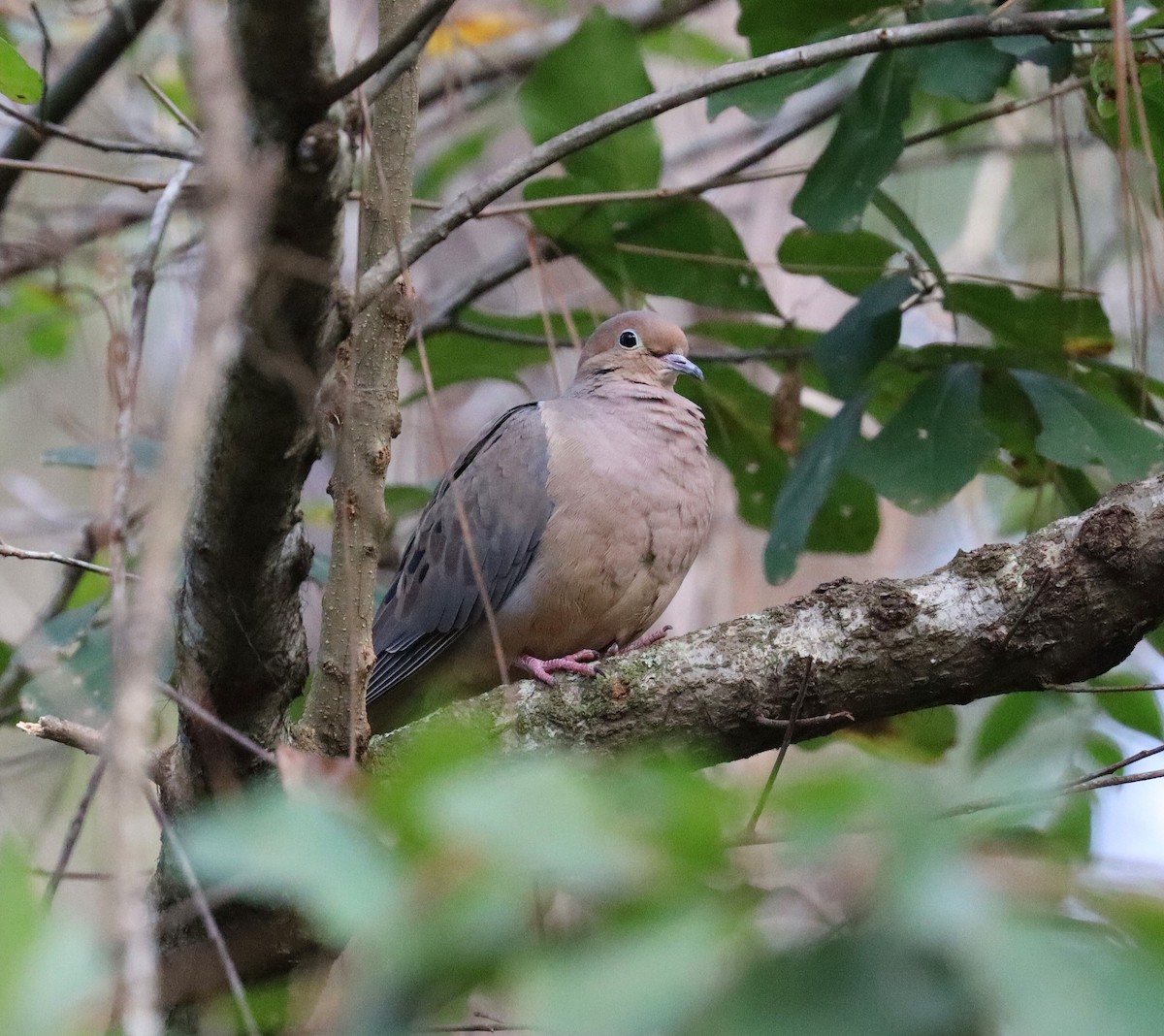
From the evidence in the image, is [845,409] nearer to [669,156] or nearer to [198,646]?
[198,646]

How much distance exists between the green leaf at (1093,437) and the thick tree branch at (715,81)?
0.95 metres

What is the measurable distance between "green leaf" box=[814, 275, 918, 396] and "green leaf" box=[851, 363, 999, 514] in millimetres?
159

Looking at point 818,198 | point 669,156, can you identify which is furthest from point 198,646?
point 669,156

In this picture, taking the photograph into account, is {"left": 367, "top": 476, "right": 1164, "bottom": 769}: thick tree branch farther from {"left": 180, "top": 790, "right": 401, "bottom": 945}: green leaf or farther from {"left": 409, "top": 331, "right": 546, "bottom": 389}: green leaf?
{"left": 409, "top": 331, "right": 546, "bottom": 389}: green leaf

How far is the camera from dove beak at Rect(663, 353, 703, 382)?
381 cm

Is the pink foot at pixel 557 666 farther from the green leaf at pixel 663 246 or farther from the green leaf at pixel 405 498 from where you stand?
the green leaf at pixel 663 246

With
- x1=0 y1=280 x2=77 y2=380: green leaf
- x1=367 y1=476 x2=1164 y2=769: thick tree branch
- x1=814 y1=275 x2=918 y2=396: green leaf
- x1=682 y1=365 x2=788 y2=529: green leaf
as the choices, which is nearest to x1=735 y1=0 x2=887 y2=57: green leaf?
x1=814 y1=275 x2=918 y2=396: green leaf

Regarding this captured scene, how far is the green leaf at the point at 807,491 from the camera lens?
11.5 feet

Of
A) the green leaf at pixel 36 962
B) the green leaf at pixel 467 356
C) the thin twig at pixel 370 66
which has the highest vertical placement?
the thin twig at pixel 370 66

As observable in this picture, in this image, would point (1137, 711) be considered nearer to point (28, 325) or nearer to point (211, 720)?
point (211, 720)

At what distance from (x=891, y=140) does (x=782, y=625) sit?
5.31ft

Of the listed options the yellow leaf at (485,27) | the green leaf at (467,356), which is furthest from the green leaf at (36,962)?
the yellow leaf at (485,27)

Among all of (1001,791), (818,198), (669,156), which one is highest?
(669,156)

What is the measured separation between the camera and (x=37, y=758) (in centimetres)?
374
